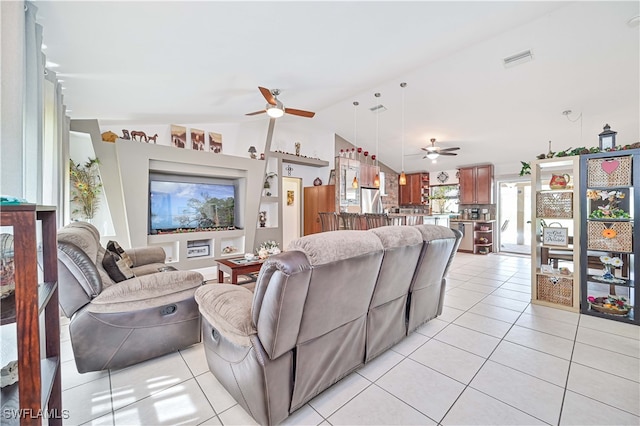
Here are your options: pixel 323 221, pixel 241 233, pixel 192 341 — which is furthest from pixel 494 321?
pixel 241 233

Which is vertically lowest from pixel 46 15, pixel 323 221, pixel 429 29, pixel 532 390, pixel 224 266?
pixel 532 390

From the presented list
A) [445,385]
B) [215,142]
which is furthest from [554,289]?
[215,142]

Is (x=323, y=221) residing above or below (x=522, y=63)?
below

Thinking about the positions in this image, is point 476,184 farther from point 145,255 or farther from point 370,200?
point 145,255

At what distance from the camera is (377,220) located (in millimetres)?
4652

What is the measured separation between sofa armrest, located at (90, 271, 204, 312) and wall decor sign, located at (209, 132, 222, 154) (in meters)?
3.50

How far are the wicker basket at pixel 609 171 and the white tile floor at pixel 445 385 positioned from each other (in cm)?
150

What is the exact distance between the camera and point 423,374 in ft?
6.15

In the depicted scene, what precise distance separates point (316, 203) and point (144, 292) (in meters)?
5.15

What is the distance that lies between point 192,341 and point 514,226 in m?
9.04

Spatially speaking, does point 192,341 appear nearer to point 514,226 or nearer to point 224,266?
point 224,266

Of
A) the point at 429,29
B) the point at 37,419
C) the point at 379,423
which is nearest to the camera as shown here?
the point at 37,419

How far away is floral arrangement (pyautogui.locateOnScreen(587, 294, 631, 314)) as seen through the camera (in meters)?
2.75

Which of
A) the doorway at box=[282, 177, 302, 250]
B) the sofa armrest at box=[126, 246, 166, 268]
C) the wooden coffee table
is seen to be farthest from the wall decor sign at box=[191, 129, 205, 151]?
the wooden coffee table
